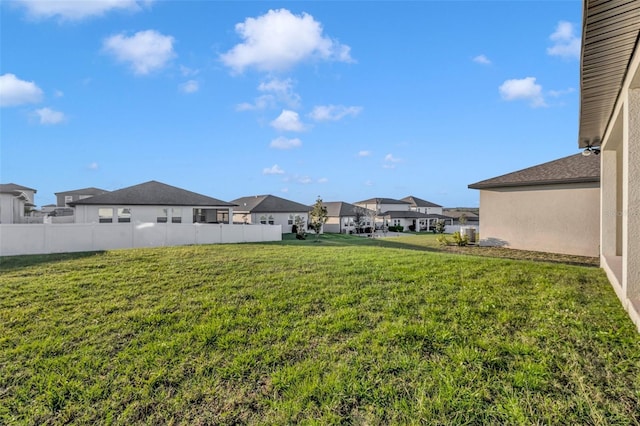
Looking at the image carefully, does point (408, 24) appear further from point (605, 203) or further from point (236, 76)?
point (605, 203)

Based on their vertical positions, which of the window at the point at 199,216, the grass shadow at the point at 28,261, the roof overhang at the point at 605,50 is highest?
the roof overhang at the point at 605,50

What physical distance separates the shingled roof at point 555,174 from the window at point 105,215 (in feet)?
73.8

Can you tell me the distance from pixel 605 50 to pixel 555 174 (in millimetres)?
11866

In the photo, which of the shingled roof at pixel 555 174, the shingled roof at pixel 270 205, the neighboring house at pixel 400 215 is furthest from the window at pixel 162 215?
the neighboring house at pixel 400 215

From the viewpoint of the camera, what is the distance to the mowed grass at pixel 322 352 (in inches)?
120

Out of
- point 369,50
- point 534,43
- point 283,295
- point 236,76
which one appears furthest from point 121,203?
point 534,43

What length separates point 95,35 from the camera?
1028cm

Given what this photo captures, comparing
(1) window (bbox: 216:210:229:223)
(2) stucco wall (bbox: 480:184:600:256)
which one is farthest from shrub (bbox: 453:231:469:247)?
(1) window (bbox: 216:210:229:223)

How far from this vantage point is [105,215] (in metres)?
21.4

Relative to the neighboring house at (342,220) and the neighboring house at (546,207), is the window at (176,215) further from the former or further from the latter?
the neighboring house at (342,220)

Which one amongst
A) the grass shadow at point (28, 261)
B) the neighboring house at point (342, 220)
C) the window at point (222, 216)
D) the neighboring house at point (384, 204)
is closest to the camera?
the grass shadow at point (28, 261)

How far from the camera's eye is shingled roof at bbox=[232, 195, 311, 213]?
35.6 metres

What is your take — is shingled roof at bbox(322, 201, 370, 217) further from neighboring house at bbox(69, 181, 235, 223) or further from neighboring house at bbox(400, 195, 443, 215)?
neighboring house at bbox(69, 181, 235, 223)

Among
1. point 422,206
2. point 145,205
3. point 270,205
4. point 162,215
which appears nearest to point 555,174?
point 162,215
